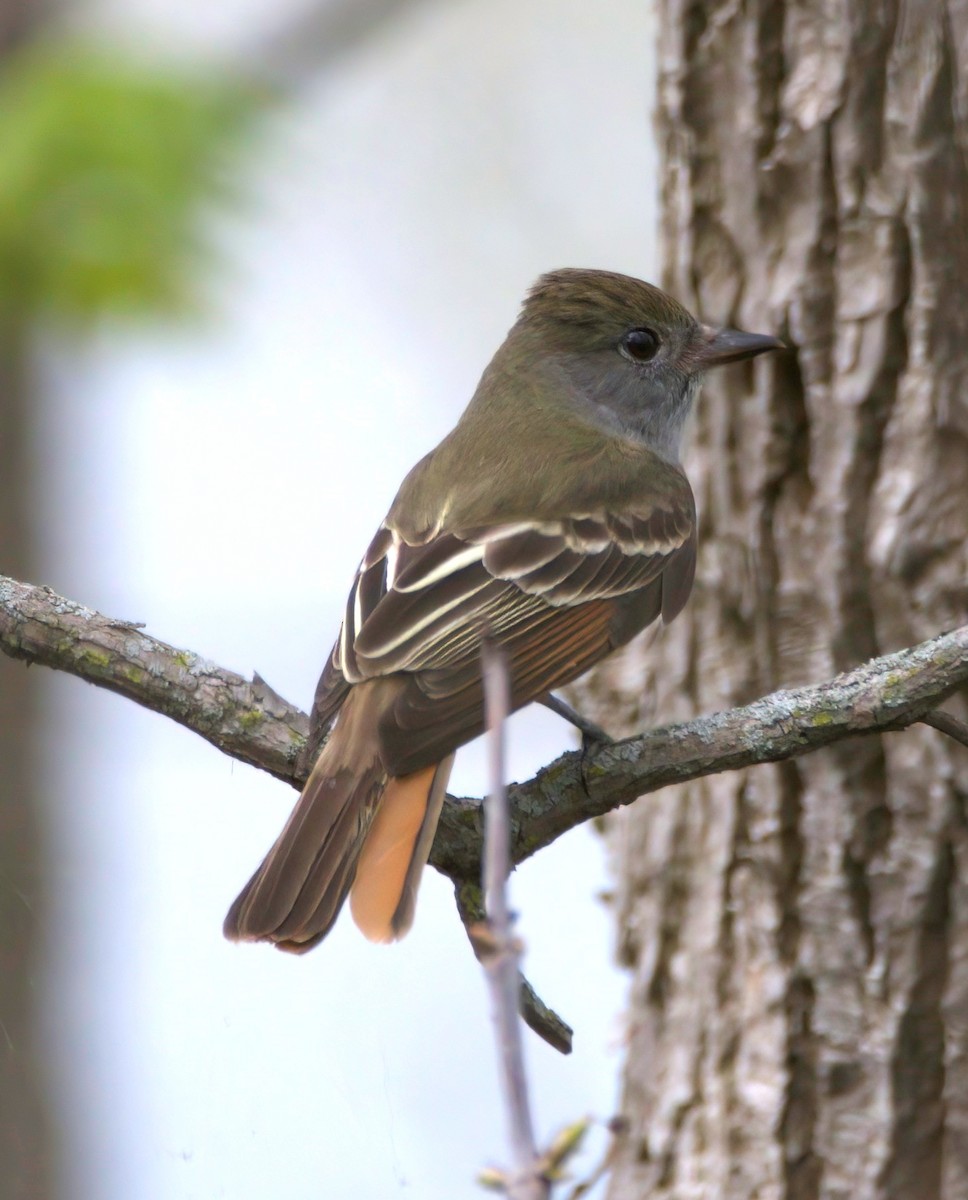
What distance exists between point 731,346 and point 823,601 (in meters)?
0.69

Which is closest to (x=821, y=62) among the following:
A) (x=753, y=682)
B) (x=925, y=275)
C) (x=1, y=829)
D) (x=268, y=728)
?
(x=925, y=275)

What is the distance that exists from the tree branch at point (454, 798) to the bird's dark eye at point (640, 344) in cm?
163

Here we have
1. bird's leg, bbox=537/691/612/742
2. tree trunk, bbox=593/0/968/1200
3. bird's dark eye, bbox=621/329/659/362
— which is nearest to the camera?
bird's leg, bbox=537/691/612/742

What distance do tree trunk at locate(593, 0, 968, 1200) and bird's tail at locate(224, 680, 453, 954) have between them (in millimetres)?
1219

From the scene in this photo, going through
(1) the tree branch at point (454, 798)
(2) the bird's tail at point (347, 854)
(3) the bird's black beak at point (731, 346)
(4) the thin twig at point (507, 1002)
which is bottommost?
(4) the thin twig at point (507, 1002)

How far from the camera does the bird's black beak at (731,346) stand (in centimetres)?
389

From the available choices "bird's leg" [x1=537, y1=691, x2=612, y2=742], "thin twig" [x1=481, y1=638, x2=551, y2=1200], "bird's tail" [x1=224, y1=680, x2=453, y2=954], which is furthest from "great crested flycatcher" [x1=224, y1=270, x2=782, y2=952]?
"thin twig" [x1=481, y1=638, x2=551, y2=1200]

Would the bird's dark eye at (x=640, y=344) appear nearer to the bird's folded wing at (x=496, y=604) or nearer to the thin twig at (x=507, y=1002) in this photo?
the bird's folded wing at (x=496, y=604)

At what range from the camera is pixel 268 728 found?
3.05 metres

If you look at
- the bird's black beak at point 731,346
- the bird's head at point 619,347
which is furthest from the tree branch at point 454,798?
the bird's head at point 619,347

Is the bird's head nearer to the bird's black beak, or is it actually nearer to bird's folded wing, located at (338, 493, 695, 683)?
the bird's black beak

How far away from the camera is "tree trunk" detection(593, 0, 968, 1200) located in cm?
367

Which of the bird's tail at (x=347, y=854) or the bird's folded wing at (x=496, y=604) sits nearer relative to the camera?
the bird's tail at (x=347, y=854)

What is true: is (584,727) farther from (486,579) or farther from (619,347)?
(619,347)
